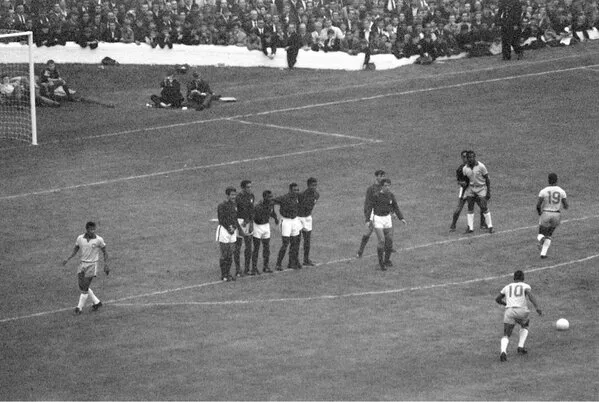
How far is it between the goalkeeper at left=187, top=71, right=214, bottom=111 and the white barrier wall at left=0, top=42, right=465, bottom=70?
670 cm

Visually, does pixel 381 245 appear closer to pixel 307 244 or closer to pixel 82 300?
pixel 307 244

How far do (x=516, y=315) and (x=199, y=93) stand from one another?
30.3m

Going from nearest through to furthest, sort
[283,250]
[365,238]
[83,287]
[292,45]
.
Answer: [83,287], [283,250], [365,238], [292,45]

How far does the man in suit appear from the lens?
62.7 metres

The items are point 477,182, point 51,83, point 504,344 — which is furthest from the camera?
point 51,83

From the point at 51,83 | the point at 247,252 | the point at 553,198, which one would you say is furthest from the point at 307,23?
the point at 553,198

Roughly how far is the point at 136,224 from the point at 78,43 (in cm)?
2482

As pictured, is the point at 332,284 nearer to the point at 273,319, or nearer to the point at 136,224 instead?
the point at 273,319

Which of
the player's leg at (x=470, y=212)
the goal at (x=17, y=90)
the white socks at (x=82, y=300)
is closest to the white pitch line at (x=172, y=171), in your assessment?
the goal at (x=17, y=90)

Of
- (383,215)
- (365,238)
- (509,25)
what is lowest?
(365,238)

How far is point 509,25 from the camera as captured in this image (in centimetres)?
6275

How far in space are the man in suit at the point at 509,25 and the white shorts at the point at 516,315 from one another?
3169 centimetres

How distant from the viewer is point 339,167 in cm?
5119

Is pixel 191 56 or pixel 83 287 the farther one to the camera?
pixel 191 56
